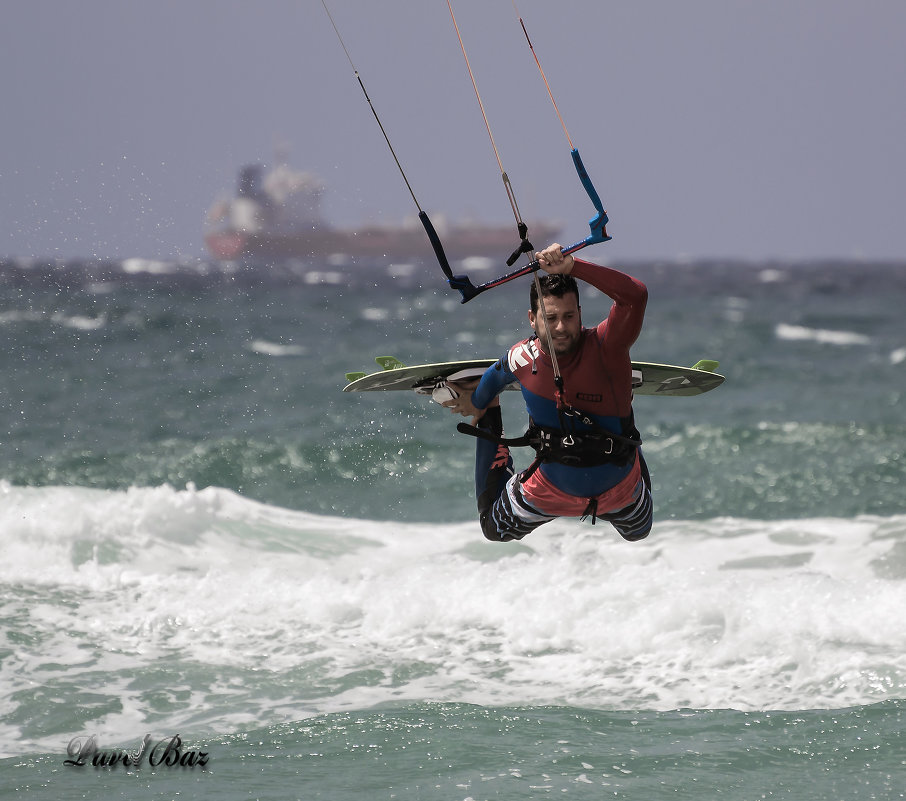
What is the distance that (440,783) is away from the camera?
5.13 m

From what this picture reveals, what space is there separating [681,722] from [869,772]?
997 millimetres

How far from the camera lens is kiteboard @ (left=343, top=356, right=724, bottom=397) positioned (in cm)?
574

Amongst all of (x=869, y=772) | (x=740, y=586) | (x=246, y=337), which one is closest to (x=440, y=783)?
(x=869, y=772)

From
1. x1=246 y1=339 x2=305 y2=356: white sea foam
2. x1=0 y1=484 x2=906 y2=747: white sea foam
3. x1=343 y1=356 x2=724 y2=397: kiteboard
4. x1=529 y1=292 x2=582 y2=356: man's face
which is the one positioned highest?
x1=529 y1=292 x2=582 y2=356: man's face

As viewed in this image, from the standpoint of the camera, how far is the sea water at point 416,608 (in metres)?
5.42

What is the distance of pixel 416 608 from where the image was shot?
7.94 metres

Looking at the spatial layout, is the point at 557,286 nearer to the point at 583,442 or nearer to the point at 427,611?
the point at 583,442

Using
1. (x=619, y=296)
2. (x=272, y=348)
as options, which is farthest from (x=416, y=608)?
(x=272, y=348)

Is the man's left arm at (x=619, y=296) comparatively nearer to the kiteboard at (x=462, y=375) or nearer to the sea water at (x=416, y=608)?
the kiteboard at (x=462, y=375)

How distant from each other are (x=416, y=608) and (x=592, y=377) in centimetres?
367

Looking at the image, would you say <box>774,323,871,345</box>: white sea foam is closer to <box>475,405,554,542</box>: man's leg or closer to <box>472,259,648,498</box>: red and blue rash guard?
<box>475,405,554,542</box>: man's leg

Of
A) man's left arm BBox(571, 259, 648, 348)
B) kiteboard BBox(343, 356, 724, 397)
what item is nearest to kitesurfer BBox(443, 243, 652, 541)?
man's left arm BBox(571, 259, 648, 348)

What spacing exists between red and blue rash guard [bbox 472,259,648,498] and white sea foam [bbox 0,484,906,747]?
177cm

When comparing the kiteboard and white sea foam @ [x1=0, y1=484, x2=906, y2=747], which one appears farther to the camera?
white sea foam @ [x1=0, y1=484, x2=906, y2=747]
